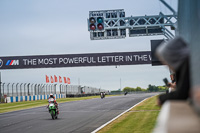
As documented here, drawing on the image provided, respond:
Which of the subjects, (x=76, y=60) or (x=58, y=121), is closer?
(x=58, y=121)

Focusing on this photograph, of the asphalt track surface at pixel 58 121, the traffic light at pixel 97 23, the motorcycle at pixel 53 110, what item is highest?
the traffic light at pixel 97 23

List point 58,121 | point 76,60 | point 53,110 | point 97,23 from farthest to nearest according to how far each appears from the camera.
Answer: point 76,60, point 53,110, point 97,23, point 58,121

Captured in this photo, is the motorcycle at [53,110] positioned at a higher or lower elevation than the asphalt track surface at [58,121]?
higher

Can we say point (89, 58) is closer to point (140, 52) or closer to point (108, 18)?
point (140, 52)

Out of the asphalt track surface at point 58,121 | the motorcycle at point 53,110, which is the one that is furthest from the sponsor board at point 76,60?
the motorcycle at point 53,110

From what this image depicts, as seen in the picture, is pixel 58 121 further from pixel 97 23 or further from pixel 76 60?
pixel 76 60

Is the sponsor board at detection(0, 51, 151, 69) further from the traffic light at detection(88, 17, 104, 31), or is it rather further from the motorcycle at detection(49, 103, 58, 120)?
the traffic light at detection(88, 17, 104, 31)

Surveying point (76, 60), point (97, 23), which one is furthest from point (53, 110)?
point (76, 60)

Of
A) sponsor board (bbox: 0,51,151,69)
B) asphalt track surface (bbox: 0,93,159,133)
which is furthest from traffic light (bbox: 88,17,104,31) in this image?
sponsor board (bbox: 0,51,151,69)

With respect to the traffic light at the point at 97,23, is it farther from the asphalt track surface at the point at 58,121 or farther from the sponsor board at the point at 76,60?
the sponsor board at the point at 76,60

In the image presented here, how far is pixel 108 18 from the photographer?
29969 mm

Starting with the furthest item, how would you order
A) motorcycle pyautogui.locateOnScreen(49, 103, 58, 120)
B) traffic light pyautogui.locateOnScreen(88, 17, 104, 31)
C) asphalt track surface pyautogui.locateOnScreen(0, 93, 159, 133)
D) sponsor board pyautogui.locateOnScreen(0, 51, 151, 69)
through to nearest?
1. sponsor board pyautogui.locateOnScreen(0, 51, 151, 69)
2. motorcycle pyautogui.locateOnScreen(49, 103, 58, 120)
3. traffic light pyautogui.locateOnScreen(88, 17, 104, 31)
4. asphalt track surface pyautogui.locateOnScreen(0, 93, 159, 133)

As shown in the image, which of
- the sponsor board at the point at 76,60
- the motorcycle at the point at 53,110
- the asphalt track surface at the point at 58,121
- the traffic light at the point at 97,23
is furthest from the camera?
the sponsor board at the point at 76,60

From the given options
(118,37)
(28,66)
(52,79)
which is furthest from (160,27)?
(52,79)
